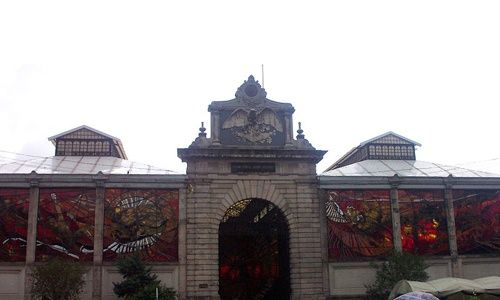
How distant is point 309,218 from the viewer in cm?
3566

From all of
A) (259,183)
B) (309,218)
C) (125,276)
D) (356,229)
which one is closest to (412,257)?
(356,229)

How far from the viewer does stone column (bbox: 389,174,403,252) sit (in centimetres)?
3622

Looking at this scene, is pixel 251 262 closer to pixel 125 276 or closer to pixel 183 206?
pixel 183 206

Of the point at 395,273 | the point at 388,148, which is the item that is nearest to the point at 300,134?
the point at 395,273

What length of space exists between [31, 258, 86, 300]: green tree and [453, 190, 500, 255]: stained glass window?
2409cm

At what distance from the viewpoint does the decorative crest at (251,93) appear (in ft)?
121

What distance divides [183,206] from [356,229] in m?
11.1

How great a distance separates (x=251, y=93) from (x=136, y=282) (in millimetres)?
14122

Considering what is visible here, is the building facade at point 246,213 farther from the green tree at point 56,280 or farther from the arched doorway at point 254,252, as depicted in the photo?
the green tree at point 56,280

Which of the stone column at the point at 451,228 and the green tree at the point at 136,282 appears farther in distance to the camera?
the stone column at the point at 451,228

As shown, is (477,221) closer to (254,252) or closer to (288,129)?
(288,129)

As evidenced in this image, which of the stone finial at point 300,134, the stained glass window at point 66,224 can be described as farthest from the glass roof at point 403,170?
the stained glass window at point 66,224

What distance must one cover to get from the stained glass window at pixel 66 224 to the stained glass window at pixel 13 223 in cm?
87

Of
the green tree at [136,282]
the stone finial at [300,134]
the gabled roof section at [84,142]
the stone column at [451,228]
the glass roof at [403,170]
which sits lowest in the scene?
the green tree at [136,282]
